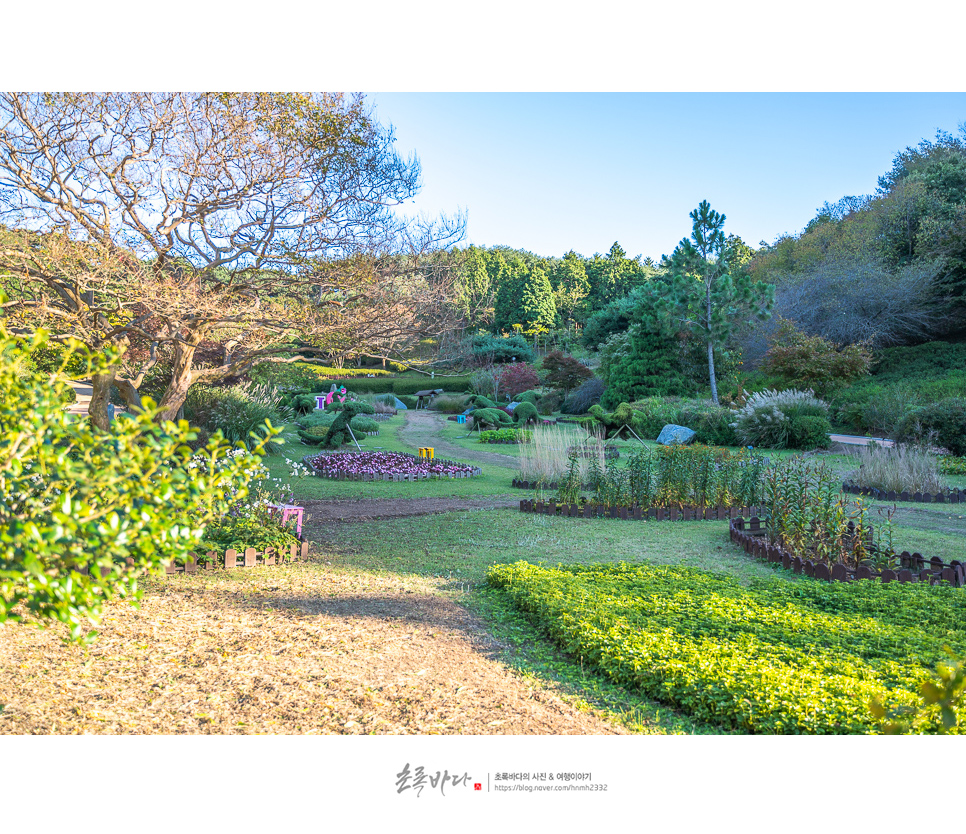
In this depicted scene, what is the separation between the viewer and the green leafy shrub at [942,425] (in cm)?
1141

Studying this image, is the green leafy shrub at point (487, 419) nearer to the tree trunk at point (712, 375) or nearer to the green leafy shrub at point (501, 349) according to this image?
the tree trunk at point (712, 375)

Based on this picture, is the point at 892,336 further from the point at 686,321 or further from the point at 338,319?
the point at 338,319

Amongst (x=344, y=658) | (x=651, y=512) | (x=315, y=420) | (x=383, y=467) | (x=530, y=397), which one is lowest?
(x=344, y=658)

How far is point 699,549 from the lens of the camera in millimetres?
5242

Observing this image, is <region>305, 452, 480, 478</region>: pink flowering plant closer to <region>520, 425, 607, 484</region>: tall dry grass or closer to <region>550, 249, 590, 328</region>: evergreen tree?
<region>520, 425, 607, 484</region>: tall dry grass

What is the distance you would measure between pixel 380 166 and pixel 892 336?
19.9m

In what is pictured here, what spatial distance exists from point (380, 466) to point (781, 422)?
8.73 meters

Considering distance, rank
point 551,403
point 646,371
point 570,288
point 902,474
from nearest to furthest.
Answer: point 902,474
point 646,371
point 551,403
point 570,288

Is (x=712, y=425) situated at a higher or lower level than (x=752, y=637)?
higher

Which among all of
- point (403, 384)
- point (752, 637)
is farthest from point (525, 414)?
point (752, 637)

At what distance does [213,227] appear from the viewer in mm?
7461

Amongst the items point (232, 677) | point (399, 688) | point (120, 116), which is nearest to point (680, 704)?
point (399, 688)

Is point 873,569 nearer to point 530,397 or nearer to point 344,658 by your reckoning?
point 344,658
